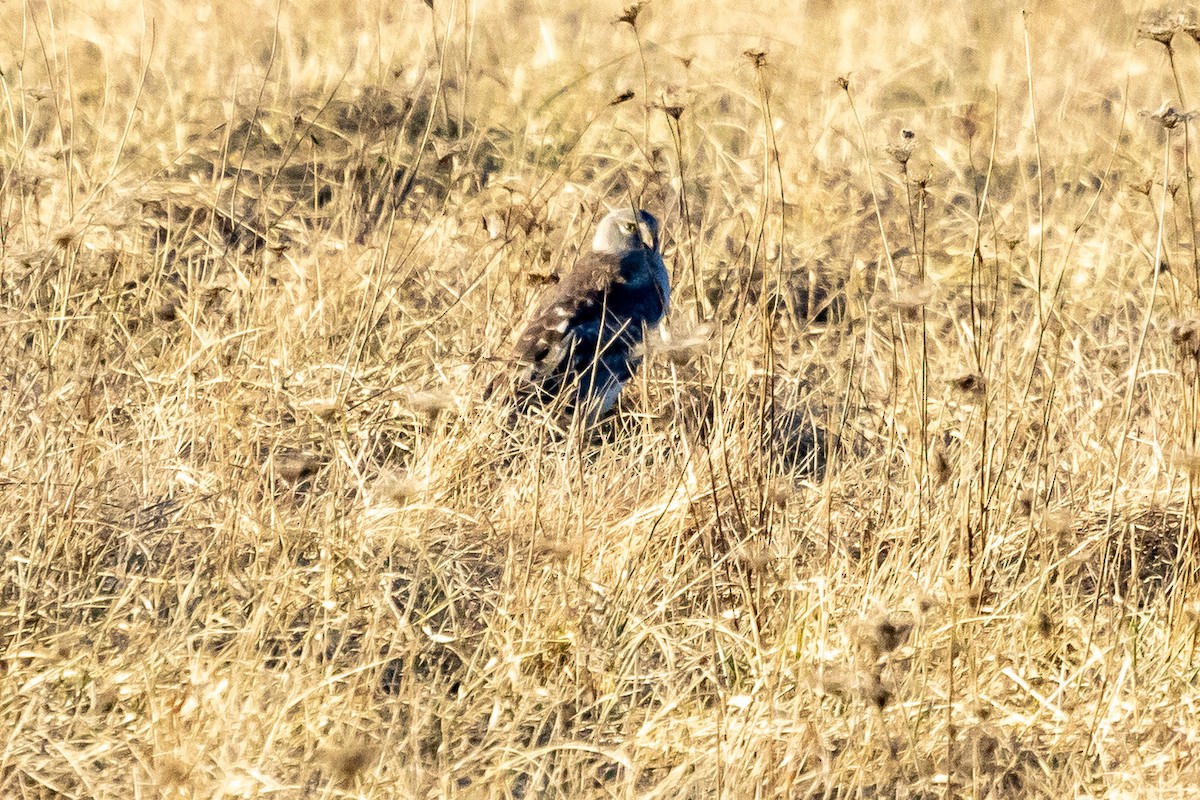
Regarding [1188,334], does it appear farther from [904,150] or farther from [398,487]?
[398,487]

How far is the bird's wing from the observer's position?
185 inches

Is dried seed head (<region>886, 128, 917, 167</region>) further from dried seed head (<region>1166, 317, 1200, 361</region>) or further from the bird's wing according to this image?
the bird's wing

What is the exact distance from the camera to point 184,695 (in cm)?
276

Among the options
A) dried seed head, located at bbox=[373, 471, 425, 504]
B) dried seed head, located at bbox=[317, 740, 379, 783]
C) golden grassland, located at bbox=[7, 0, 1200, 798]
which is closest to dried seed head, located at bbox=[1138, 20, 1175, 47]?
golden grassland, located at bbox=[7, 0, 1200, 798]

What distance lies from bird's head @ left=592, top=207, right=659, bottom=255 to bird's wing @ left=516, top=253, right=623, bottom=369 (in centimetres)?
8

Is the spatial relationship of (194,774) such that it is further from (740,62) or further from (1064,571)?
(740,62)

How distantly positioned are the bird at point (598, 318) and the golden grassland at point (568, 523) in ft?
0.37

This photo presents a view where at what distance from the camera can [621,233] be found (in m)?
5.32

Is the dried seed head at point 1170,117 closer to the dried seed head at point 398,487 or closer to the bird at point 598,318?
the dried seed head at point 398,487

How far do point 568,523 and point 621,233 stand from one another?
209 cm

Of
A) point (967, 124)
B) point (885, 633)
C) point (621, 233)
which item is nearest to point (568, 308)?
point (621, 233)

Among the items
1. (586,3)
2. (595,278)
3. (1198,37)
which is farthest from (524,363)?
(586,3)

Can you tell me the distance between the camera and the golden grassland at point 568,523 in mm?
2742

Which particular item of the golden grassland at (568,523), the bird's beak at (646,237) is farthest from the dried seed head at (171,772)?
the bird's beak at (646,237)
